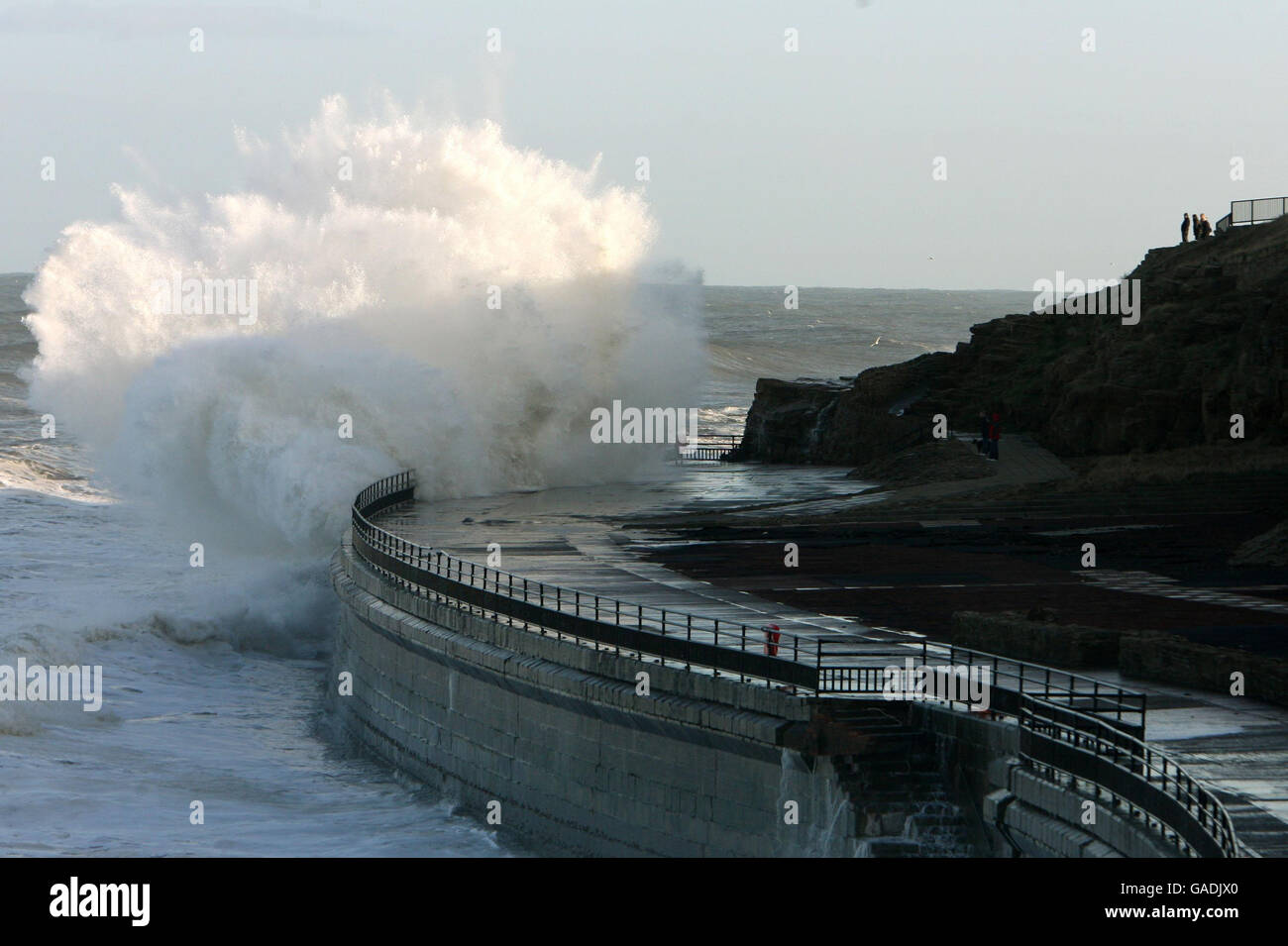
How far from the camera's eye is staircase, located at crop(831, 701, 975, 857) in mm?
16000

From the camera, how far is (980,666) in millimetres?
17750

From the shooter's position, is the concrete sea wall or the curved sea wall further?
the curved sea wall

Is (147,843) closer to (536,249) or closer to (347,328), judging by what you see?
(347,328)

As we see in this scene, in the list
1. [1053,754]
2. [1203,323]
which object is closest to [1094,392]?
[1203,323]

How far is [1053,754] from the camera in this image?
1497cm

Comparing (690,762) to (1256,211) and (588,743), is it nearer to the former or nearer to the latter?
(588,743)
